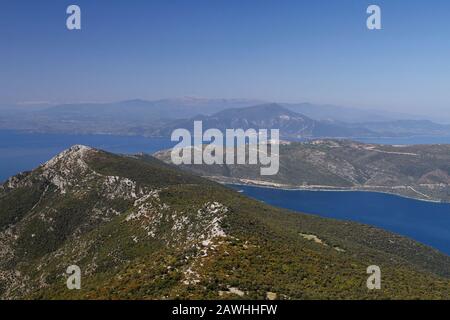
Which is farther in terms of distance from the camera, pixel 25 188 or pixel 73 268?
pixel 25 188

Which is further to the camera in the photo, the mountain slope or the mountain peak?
the mountain peak

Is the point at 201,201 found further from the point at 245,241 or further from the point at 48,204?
the point at 48,204

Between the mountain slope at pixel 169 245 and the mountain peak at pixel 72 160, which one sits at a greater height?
the mountain peak at pixel 72 160

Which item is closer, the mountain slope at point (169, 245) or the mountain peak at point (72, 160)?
the mountain slope at point (169, 245)

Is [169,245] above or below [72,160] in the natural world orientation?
below

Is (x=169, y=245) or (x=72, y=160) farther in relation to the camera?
(x=72, y=160)

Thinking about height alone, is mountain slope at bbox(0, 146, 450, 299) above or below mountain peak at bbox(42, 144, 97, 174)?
below
